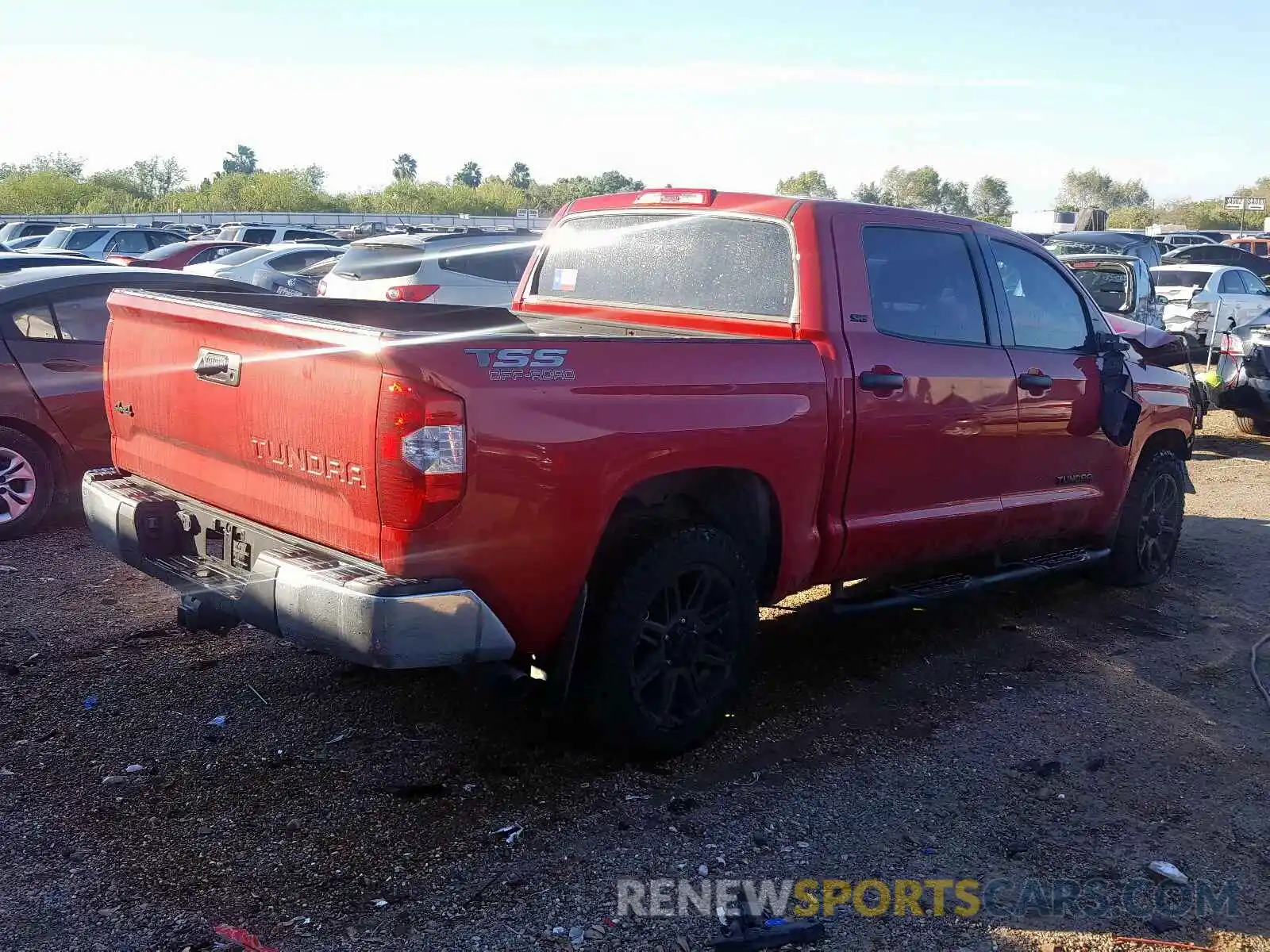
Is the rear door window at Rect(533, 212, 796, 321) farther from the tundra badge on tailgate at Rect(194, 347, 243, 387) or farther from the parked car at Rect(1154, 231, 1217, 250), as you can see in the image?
the parked car at Rect(1154, 231, 1217, 250)

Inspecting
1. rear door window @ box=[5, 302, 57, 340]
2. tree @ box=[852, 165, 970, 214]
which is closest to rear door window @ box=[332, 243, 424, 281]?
rear door window @ box=[5, 302, 57, 340]

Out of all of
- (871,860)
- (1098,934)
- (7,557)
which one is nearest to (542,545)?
(871,860)

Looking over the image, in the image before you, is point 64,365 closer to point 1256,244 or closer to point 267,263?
point 267,263

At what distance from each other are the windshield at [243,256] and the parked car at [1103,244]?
1300cm

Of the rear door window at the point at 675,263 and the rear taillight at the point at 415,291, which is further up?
the rear door window at the point at 675,263

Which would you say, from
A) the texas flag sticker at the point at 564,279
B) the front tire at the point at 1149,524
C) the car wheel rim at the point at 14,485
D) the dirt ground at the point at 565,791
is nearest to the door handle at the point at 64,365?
the car wheel rim at the point at 14,485

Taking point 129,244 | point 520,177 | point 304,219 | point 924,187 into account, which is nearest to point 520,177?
point 520,177

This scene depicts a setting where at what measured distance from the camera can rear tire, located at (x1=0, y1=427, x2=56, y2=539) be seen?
689cm

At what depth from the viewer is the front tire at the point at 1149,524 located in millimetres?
6555

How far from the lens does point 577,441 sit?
3.68 m

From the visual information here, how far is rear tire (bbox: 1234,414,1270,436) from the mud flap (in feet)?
22.5

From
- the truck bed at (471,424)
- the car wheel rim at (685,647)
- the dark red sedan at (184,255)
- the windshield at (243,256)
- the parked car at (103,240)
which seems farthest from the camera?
the parked car at (103,240)

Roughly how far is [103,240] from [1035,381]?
2225 cm

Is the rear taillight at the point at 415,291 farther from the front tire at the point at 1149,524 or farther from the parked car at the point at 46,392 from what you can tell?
the front tire at the point at 1149,524
